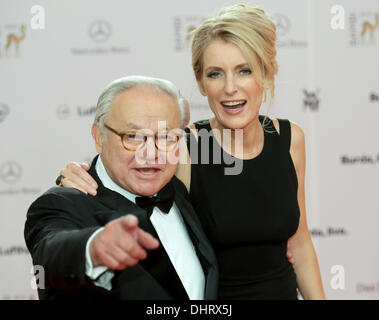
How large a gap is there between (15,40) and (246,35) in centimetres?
162

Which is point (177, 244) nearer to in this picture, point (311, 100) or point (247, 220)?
point (247, 220)

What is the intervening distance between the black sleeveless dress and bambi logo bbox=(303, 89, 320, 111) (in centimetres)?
111

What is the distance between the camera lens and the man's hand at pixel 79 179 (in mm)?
1133

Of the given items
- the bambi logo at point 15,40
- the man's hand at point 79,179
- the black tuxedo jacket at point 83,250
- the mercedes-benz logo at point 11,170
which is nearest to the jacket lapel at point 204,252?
the black tuxedo jacket at point 83,250

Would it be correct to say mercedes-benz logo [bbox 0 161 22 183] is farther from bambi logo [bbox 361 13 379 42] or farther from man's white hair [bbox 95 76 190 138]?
bambi logo [bbox 361 13 379 42]

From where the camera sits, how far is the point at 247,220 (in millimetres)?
1396

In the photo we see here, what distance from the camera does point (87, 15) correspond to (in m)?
2.48

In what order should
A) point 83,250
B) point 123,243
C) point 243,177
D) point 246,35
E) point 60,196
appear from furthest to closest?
point 243,177 → point 246,35 → point 60,196 → point 83,250 → point 123,243

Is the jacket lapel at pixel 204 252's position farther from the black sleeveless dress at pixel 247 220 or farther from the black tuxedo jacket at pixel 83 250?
the black sleeveless dress at pixel 247 220

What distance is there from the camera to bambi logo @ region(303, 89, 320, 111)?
2500mm

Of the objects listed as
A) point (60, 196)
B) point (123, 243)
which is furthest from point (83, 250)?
point (60, 196)

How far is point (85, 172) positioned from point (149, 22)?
1.51m
